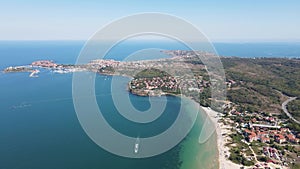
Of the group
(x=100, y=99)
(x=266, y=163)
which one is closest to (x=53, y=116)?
(x=100, y=99)

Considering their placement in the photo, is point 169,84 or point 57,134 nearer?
point 57,134

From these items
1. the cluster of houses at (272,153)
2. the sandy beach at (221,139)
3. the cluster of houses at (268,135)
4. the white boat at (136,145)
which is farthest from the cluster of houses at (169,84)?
the white boat at (136,145)

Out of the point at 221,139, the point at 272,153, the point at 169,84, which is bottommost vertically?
the point at 272,153

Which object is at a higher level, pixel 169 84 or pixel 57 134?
pixel 169 84

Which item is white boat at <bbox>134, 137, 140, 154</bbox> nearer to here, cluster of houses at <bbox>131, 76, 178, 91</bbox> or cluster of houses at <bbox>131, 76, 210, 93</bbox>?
cluster of houses at <bbox>131, 76, 210, 93</bbox>

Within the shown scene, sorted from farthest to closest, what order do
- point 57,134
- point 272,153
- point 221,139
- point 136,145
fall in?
point 57,134
point 221,139
point 272,153
point 136,145

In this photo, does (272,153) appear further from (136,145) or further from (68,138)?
(68,138)

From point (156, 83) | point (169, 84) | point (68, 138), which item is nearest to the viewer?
point (68, 138)

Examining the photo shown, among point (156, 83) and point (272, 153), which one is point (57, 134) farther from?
point (156, 83)

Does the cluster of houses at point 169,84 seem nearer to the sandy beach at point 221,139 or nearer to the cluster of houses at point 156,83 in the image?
the cluster of houses at point 156,83

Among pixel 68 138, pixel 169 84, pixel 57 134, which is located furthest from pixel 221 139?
pixel 169 84
